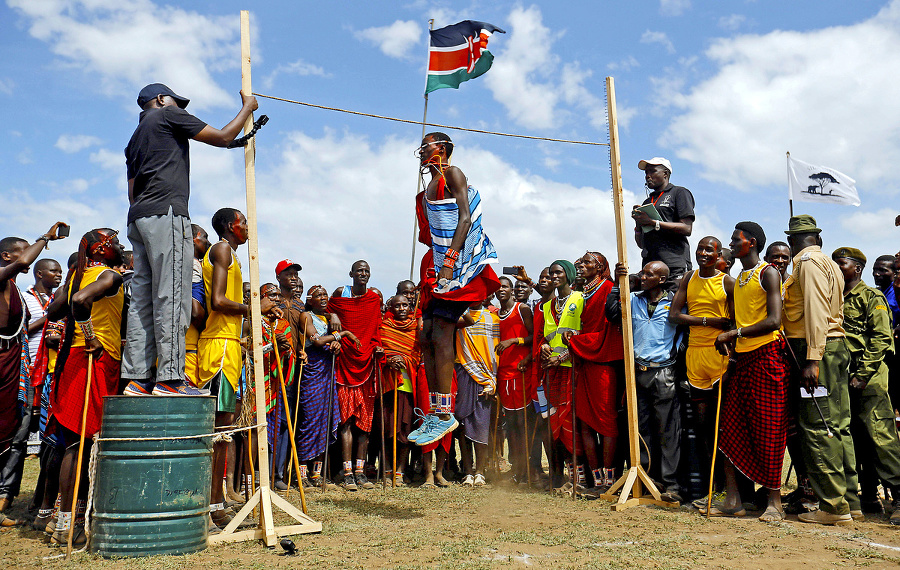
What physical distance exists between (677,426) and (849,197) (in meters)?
5.40

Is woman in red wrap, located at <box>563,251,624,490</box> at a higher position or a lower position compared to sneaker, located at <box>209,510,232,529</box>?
higher

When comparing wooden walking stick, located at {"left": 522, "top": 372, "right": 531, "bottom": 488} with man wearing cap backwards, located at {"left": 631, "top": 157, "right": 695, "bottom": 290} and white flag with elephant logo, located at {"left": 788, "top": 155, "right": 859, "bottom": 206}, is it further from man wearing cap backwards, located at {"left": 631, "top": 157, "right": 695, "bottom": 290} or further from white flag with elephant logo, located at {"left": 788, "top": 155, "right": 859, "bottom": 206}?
white flag with elephant logo, located at {"left": 788, "top": 155, "right": 859, "bottom": 206}

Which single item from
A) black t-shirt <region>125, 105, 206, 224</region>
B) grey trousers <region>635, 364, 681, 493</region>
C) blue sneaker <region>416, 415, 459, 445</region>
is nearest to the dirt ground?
grey trousers <region>635, 364, 681, 493</region>

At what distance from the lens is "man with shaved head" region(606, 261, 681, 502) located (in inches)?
276

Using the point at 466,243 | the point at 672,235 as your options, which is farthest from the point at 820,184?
the point at 466,243

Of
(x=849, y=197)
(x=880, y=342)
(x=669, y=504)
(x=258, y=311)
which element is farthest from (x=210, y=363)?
(x=849, y=197)

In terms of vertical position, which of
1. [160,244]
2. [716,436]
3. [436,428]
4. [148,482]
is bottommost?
[148,482]

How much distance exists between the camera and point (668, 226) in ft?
23.9

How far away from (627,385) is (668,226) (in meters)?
1.79

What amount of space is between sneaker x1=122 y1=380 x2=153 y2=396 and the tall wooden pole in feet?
2.63

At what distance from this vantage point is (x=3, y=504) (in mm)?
6949

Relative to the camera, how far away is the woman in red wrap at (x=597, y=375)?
7598 mm

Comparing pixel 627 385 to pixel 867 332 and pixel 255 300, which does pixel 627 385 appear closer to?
pixel 867 332

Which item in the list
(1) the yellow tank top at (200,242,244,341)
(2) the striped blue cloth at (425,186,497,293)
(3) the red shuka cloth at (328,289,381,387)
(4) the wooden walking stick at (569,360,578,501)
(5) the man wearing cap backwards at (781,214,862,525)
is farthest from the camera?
(3) the red shuka cloth at (328,289,381,387)
